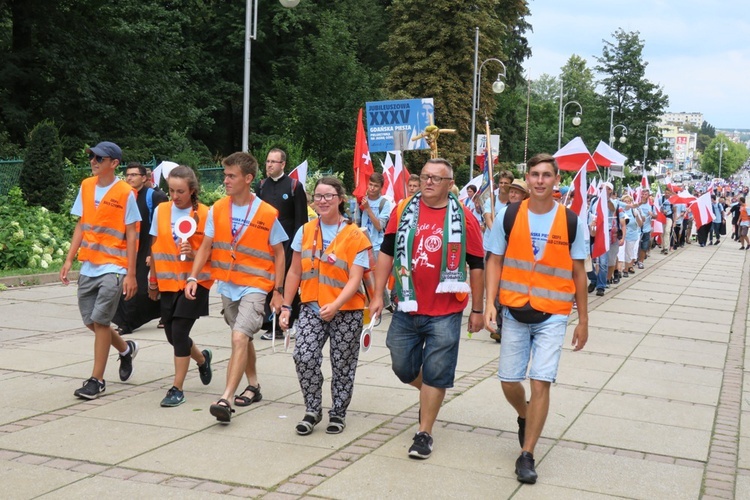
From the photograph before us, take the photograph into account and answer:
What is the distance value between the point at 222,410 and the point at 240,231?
1.28 metres

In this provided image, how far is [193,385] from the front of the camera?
7.73 meters

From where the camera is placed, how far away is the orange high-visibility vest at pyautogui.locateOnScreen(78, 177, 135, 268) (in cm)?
714

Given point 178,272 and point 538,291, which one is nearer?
point 538,291

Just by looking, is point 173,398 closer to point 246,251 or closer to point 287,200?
point 246,251

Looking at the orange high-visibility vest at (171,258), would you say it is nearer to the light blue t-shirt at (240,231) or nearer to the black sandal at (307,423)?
the light blue t-shirt at (240,231)

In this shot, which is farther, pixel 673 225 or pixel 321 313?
pixel 673 225

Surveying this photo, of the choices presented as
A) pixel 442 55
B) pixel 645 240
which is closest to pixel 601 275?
pixel 645 240

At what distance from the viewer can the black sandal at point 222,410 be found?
621 centimetres

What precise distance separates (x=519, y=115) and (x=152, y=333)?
2716 inches

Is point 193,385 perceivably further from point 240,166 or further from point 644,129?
point 644,129

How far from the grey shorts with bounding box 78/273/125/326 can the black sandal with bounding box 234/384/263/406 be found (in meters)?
1.12

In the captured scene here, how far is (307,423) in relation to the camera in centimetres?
625

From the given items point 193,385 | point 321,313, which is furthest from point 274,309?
point 193,385

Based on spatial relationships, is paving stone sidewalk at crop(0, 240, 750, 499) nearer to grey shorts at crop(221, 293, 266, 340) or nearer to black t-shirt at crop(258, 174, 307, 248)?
grey shorts at crop(221, 293, 266, 340)
